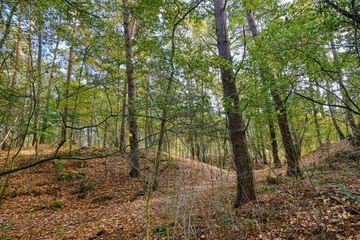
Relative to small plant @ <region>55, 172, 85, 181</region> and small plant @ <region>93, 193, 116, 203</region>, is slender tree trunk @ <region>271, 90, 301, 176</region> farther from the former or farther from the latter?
small plant @ <region>55, 172, 85, 181</region>

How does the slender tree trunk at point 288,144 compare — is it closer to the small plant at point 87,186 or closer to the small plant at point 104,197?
the small plant at point 104,197

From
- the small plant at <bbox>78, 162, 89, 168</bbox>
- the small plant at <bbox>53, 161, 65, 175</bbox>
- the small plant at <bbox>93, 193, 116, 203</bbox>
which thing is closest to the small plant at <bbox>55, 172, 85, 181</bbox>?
the small plant at <bbox>53, 161, 65, 175</bbox>

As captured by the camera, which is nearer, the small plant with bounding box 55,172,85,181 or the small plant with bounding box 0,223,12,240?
the small plant with bounding box 0,223,12,240

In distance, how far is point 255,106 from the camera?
3.64 m

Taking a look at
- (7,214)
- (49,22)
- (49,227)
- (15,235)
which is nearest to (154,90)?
(49,22)

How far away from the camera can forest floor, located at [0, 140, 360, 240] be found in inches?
105

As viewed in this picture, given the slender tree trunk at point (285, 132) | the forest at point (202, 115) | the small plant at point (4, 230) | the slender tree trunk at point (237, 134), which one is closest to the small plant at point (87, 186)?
the forest at point (202, 115)

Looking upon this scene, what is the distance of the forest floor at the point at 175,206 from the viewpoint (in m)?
2.66

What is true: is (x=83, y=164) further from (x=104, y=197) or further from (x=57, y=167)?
(x=104, y=197)

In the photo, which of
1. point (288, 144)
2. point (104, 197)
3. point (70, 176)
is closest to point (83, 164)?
point (70, 176)

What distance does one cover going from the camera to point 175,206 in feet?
7.84

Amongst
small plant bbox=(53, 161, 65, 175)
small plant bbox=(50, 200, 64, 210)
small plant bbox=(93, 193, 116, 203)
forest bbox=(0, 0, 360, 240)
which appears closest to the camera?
forest bbox=(0, 0, 360, 240)

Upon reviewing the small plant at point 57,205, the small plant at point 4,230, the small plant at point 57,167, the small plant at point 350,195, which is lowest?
the small plant at point 4,230

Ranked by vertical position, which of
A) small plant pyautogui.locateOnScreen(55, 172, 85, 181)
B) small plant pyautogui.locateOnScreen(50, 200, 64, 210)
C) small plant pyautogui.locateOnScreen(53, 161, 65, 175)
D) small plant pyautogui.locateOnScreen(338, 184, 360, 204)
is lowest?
small plant pyautogui.locateOnScreen(50, 200, 64, 210)
